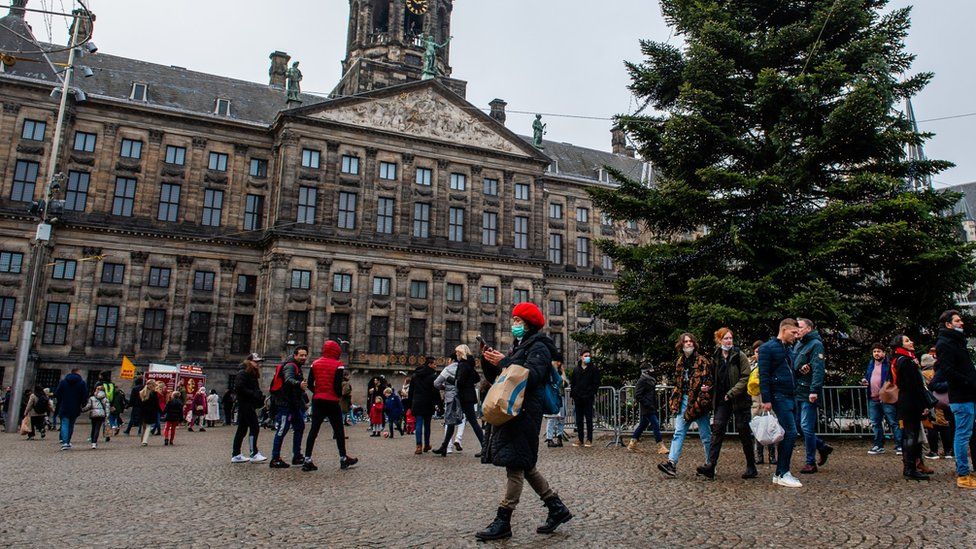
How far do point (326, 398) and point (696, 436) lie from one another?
9.64 m

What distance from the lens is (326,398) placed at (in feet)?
34.4

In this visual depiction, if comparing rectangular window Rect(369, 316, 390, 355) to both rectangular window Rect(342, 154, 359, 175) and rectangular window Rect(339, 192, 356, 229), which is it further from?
rectangular window Rect(342, 154, 359, 175)

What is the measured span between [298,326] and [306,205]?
7170 mm

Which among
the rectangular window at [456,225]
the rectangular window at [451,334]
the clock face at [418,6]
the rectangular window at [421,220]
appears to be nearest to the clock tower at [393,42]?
the clock face at [418,6]

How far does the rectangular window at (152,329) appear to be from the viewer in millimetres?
37500

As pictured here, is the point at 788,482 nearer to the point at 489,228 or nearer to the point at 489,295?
the point at 489,295

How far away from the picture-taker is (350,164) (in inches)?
1626

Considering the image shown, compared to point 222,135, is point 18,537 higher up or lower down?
lower down

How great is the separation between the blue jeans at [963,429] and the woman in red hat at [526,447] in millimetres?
5080

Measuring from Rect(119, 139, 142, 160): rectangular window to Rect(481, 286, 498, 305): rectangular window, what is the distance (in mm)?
21735

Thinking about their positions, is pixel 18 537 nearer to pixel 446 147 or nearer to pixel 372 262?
pixel 372 262

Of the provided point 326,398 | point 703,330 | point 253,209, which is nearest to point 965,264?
point 703,330

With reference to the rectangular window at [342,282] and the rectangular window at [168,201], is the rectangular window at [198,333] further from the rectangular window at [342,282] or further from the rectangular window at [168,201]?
the rectangular window at [342,282]

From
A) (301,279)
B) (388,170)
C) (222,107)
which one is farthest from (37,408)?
(222,107)
